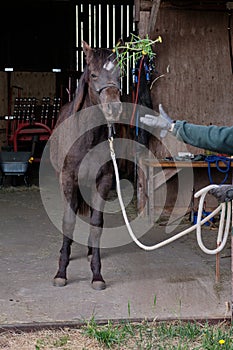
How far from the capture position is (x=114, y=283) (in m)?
3.92

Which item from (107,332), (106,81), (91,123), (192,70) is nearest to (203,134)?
(107,332)

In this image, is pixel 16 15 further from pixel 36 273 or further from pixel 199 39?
pixel 36 273

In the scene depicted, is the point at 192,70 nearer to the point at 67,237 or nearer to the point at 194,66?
the point at 194,66

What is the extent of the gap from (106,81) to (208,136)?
143cm

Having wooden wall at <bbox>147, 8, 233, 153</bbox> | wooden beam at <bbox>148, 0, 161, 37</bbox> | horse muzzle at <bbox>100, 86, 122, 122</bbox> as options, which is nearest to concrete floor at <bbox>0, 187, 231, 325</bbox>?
horse muzzle at <bbox>100, 86, 122, 122</bbox>

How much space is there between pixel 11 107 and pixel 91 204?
24.9 ft

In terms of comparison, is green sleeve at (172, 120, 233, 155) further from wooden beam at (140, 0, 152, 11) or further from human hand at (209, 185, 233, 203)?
wooden beam at (140, 0, 152, 11)

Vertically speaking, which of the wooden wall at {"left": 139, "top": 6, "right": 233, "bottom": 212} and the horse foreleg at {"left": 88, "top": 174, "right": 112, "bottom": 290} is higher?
the wooden wall at {"left": 139, "top": 6, "right": 233, "bottom": 212}

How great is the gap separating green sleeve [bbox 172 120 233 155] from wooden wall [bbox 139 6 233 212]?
3932 millimetres

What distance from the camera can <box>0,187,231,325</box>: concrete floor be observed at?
132 inches

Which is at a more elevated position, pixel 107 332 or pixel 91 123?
pixel 91 123

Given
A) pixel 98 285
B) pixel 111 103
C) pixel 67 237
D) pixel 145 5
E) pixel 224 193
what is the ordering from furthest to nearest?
pixel 145 5 < pixel 67 237 < pixel 98 285 < pixel 111 103 < pixel 224 193

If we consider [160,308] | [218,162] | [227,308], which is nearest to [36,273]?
[160,308]

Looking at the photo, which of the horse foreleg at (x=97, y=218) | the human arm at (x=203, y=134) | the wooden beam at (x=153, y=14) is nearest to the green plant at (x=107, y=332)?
the horse foreleg at (x=97, y=218)
